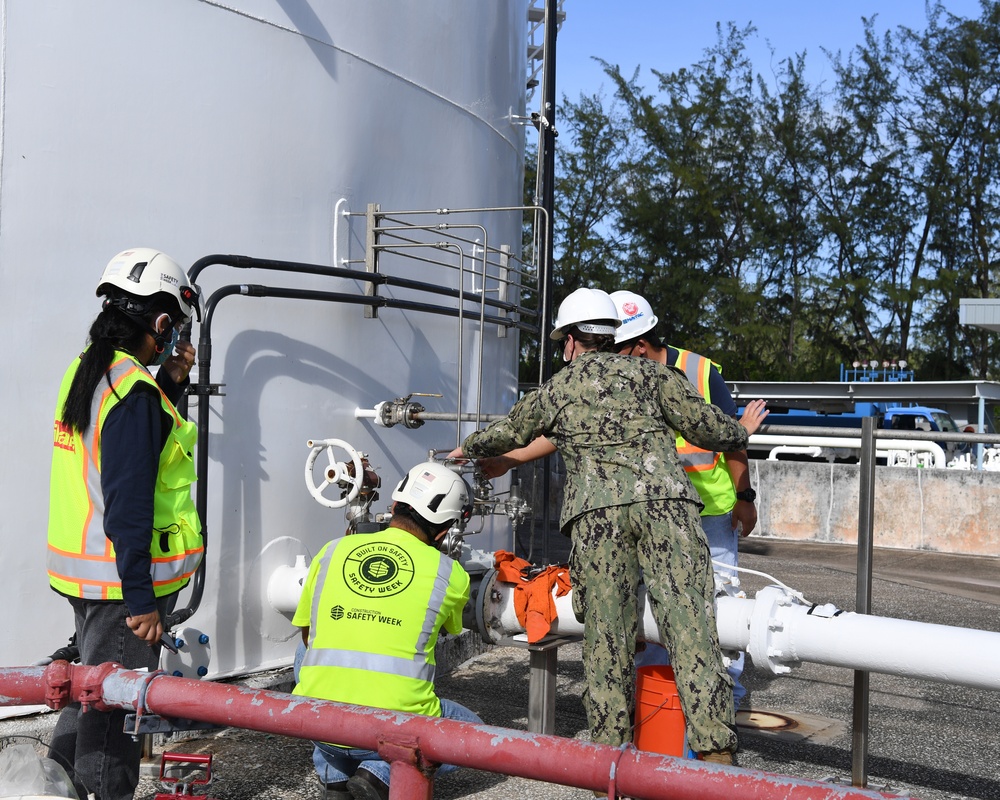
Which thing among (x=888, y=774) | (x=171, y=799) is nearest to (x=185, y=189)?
(x=171, y=799)

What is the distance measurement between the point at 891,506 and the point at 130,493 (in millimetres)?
10913

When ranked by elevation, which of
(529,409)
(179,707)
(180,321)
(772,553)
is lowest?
(772,553)

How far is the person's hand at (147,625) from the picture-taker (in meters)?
2.90

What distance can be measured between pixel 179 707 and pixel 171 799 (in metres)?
0.70

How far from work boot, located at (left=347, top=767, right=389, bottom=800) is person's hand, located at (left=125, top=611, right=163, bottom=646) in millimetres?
699

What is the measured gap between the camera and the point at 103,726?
2.91 m

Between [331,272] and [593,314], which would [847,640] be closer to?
[593,314]

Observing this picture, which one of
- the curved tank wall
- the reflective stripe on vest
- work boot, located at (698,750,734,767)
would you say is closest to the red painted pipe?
work boot, located at (698,750,734,767)

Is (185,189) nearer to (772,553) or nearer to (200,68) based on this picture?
(200,68)

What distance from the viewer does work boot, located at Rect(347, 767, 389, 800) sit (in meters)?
2.97

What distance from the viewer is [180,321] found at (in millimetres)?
3256

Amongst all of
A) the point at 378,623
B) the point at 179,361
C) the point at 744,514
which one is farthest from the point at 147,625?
the point at 744,514

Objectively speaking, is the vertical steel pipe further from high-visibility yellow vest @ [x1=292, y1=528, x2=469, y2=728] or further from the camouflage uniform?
high-visibility yellow vest @ [x1=292, y1=528, x2=469, y2=728]

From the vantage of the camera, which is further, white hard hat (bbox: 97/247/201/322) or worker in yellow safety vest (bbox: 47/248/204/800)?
white hard hat (bbox: 97/247/201/322)
